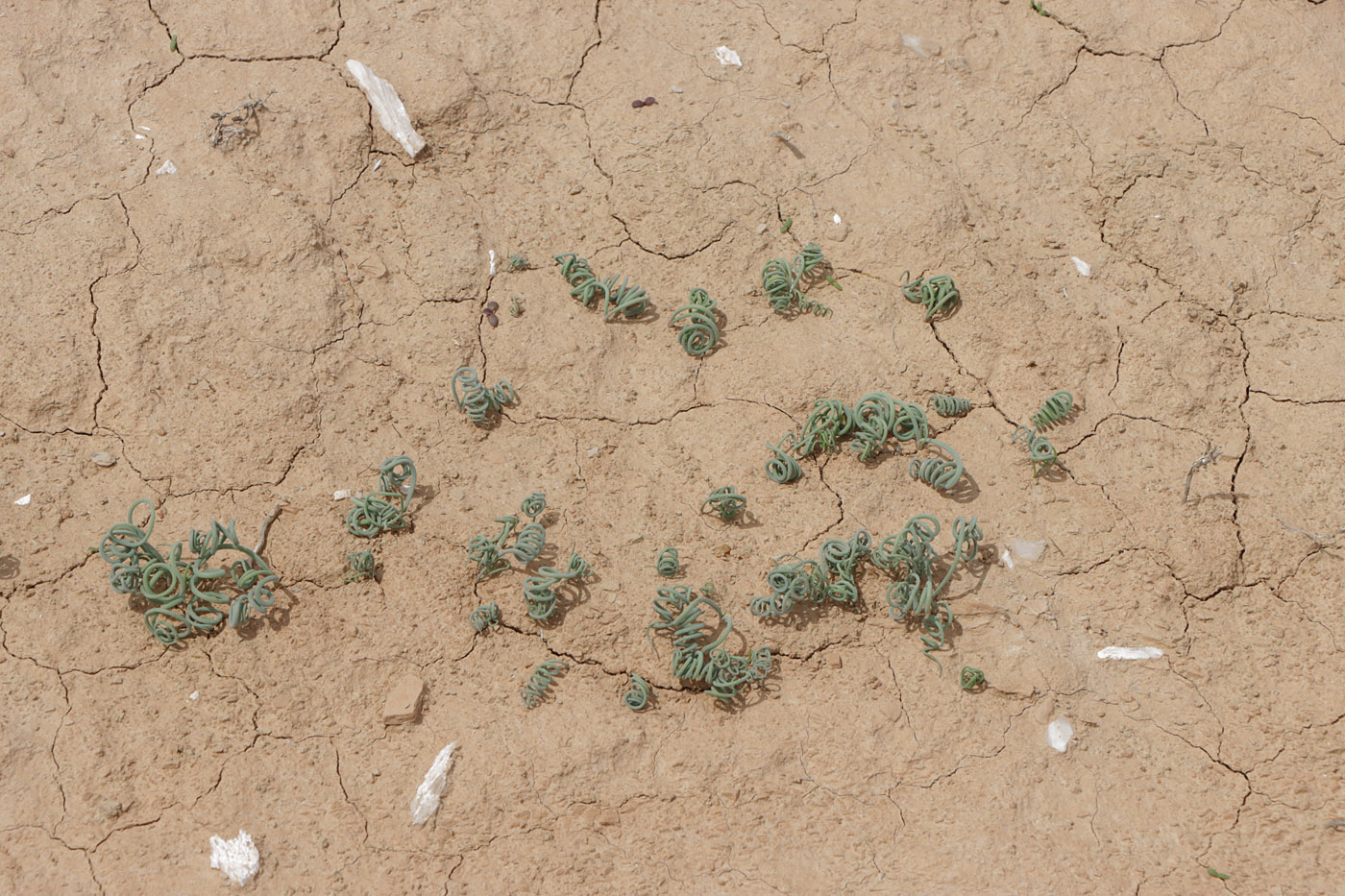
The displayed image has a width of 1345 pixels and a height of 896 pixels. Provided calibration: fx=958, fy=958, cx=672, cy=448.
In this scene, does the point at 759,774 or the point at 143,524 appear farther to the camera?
the point at 143,524

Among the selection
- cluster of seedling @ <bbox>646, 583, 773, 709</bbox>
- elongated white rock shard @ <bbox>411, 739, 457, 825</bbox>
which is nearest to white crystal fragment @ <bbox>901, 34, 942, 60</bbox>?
cluster of seedling @ <bbox>646, 583, 773, 709</bbox>

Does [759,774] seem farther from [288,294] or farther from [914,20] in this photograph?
[914,20]

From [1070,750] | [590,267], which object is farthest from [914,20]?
[1070,750]

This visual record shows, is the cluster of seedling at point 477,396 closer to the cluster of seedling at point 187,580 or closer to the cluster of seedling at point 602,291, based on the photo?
the cluster of seedling at point 602,291

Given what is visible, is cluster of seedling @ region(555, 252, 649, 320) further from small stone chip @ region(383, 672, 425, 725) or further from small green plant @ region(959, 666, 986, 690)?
small green plant @ region(959, 666, 986, 690)

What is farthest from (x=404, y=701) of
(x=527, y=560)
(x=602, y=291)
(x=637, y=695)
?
(x=602, y=291)

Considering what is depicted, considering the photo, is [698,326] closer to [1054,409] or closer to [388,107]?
[1054,409]

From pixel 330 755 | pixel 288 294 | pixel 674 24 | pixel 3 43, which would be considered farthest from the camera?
pixel 674 24
